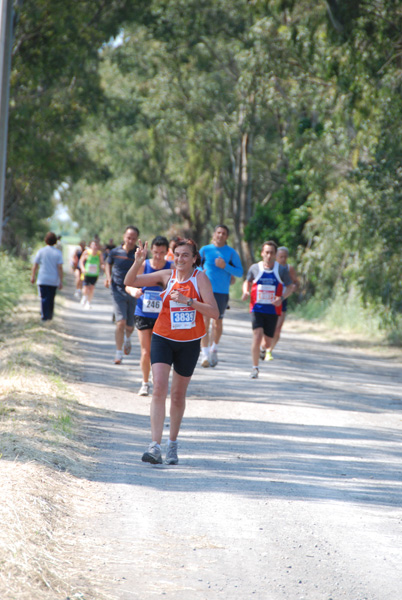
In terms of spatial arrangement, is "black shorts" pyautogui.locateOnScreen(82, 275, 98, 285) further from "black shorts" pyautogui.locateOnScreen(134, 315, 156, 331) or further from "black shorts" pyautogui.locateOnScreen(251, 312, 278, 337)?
"black shorts" pyautogui.locateOnScreen(134, 315, 156, 331)

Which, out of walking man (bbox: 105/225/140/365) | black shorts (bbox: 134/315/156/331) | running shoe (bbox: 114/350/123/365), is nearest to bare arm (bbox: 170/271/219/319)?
black shorts (bbox: 134/315/156/331)

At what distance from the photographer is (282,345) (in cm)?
1864

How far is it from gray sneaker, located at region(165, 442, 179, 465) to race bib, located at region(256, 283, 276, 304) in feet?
17.6

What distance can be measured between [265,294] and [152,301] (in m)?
2.70

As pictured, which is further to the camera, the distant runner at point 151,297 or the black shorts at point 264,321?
the black shorts at point 264,321

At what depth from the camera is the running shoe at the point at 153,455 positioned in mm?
7172

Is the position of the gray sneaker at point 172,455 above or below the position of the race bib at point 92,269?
below

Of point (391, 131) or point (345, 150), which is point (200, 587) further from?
point (345, 150)

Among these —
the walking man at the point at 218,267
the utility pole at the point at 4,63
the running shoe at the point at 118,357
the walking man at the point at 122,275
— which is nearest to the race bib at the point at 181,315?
the utility pole at the point at 4,63

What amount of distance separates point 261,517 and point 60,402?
4300mm

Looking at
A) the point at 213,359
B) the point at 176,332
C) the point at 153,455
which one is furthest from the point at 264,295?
the point at 153,455

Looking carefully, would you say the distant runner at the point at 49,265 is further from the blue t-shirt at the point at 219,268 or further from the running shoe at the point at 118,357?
the blue t-shirt at the point at 219,268

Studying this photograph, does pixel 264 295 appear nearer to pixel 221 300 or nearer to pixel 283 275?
pixel 221 300

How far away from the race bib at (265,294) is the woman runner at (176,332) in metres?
5.11
